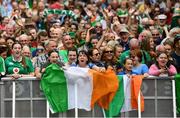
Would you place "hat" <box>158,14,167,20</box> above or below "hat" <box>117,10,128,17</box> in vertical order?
below

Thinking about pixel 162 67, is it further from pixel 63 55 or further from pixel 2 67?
pixel 2 67

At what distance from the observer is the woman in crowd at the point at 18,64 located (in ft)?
52.6

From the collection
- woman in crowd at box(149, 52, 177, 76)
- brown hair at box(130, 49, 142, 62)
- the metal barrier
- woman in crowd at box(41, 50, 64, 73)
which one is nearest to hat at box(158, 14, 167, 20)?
brown hair at box(130, 49, 142, 62)

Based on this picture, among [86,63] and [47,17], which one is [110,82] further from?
[47,17]

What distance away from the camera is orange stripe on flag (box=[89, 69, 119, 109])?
15.6 m

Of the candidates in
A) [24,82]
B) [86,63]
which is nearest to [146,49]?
[86,63]

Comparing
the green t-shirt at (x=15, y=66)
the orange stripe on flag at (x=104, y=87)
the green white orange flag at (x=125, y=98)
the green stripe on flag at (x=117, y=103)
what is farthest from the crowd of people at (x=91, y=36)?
the green stripe on flag at (x=117, y=103)

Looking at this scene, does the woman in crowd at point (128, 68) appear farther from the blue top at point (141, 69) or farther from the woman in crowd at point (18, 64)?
the woman in crowd at point (18, 64)

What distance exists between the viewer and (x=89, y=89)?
1564 centimetres

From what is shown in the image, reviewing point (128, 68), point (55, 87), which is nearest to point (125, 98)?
point (128, 68)

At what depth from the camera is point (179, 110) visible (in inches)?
609

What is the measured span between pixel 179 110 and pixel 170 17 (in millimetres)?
8126

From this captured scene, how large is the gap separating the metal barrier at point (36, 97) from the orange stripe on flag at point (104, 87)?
317 millimetres

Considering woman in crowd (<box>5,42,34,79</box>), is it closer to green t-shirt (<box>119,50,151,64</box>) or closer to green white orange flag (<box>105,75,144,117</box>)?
green white orange flag (<box>105,75,144,117</box>)
